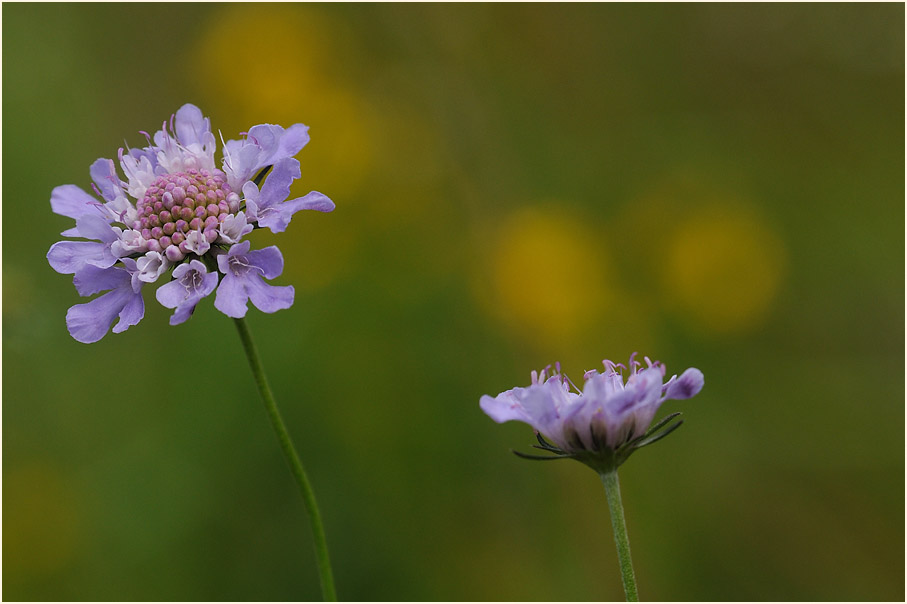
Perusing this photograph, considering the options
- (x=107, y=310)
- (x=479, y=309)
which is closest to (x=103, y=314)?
(x=107, y=310)

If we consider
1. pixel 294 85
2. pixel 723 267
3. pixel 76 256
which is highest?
pixel 294 85

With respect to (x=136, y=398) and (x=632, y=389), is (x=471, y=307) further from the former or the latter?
(x=632, y=389)

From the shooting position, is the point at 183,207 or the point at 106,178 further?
the point at 106,178

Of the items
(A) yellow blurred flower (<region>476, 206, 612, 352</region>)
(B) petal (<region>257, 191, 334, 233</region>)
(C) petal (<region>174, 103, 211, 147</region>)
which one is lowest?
(A) yellow blurred flower (<region>476, 206, 612, 352</region>)

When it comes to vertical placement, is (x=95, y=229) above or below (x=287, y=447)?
above

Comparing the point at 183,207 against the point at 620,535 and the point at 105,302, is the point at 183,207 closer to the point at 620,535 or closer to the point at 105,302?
the point at 105,302

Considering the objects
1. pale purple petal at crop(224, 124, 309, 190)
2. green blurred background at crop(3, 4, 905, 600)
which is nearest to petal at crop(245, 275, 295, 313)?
pale purple petal at crop(224, 124, 309, 190)

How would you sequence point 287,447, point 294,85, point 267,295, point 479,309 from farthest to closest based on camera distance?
point 294,85 → point 479,309 → point 267,295 → point 287,447

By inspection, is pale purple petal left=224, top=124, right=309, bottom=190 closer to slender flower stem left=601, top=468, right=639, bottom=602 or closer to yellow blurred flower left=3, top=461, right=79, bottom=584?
slender flower stem left=601, top=468, right=639, bottom=602
